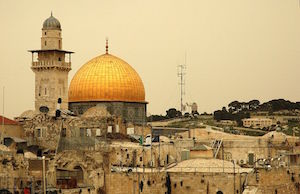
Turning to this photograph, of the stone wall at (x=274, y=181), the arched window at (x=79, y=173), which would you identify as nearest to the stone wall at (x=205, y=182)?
the stone wall at (x=274, y=181)

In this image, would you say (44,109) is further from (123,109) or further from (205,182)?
(205,182)

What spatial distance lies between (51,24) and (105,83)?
17.4 ft

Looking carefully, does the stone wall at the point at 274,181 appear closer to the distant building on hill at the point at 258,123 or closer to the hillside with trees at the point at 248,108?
the distant building on hill at the point at 258,123

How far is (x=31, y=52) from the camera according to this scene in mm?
69375

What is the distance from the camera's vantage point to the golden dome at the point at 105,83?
67125mm

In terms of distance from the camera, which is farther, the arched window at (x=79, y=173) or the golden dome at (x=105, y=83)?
the golden dome at (x=105, y=83)

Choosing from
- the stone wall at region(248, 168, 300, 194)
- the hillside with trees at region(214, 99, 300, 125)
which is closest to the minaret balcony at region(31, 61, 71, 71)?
the stone wall at region(248, 168, 300, 194)

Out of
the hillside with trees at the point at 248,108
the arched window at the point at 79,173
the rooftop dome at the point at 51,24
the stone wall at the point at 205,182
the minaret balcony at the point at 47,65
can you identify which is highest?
the rooftop dome at the point at 51,24

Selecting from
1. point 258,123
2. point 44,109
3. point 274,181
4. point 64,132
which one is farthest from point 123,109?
point 258,123

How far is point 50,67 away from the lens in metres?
69.1

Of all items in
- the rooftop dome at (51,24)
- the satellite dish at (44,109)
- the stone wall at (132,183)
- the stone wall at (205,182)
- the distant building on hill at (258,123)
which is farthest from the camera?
the distant building on hill at (258,123)

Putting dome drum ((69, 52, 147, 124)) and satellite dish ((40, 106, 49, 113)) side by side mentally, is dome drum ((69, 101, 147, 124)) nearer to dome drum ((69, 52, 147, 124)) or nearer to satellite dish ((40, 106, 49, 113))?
dome drum ((69, 52, 147, 124))

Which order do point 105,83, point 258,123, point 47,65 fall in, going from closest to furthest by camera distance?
point 105,83, point 47,65, point 258,123

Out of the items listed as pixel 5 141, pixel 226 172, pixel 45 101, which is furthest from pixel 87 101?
pixel 226 172
